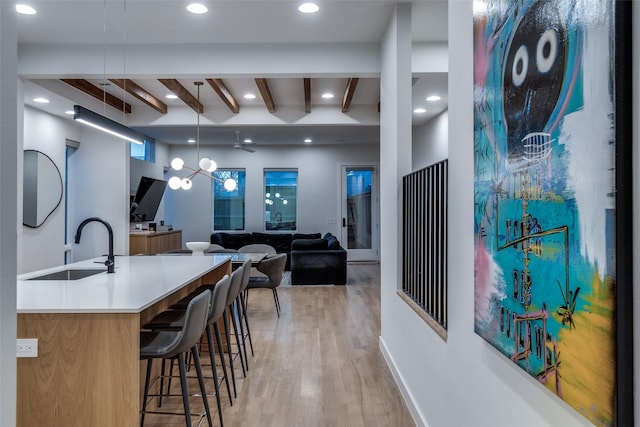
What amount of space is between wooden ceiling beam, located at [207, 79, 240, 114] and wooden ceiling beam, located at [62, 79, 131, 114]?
1.17 metres

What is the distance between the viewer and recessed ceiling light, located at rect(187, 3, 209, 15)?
128 inches

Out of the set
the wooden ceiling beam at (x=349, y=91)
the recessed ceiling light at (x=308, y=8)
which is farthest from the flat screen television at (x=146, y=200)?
the recessed ceiling light at (x=308, y=8)

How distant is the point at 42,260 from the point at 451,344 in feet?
19.0

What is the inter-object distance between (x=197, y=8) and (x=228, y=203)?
7.01 metres

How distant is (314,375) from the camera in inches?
130

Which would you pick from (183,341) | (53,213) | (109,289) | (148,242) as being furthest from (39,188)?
(183,341)

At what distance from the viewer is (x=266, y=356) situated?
374cm

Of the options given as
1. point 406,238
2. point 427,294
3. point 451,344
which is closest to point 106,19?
point 406,238

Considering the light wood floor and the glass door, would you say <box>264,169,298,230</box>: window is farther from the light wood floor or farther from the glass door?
the light wood floor

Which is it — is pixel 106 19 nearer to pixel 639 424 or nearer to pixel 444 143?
pixel 639 424

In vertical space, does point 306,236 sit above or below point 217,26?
below

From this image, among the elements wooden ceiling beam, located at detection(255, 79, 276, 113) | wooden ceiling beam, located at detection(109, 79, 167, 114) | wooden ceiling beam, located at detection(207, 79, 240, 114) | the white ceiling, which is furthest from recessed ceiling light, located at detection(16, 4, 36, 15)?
wooden ceiling beam, located at detection(255, 79, 276, 113)

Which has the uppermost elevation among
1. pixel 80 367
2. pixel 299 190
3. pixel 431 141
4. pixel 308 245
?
pixel 431 141

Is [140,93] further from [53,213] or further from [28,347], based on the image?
[28,347]
